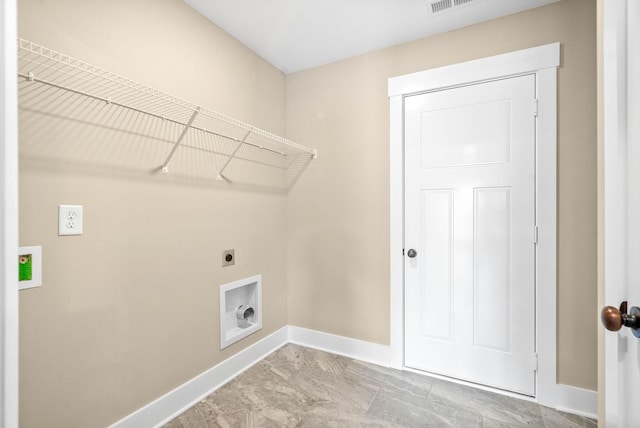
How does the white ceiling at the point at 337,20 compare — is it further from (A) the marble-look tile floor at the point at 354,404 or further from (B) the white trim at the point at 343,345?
(A) the marble-look tile floor at the point at 354,404

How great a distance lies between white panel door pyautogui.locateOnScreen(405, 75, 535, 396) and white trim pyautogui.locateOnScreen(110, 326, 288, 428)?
116cm

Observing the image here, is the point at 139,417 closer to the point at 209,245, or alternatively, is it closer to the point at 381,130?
the point at 209,245

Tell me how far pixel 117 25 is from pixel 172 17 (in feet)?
1.22

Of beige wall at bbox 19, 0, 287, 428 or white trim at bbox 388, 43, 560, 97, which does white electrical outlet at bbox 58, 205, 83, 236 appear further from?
white trim at bbox 388, 43, 560, 97

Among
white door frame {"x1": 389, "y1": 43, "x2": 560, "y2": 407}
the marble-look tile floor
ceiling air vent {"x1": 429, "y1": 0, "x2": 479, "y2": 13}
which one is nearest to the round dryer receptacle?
the marble-look tile floor

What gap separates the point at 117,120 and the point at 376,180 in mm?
1697

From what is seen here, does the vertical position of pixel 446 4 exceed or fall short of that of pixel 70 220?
it exceeds it

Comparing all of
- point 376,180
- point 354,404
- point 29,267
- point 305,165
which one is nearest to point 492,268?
point 376,180

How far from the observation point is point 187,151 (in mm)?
1822

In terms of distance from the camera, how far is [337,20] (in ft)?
6.50

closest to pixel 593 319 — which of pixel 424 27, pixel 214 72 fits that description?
pixel 424 27

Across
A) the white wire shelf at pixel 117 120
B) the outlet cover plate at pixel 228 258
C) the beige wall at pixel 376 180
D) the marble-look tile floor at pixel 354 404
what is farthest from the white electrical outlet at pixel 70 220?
the beige wall at pixel 376 180

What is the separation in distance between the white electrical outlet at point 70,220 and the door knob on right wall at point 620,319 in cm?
190

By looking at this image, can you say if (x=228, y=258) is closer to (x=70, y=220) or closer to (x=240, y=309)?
(x=240, y=309)
